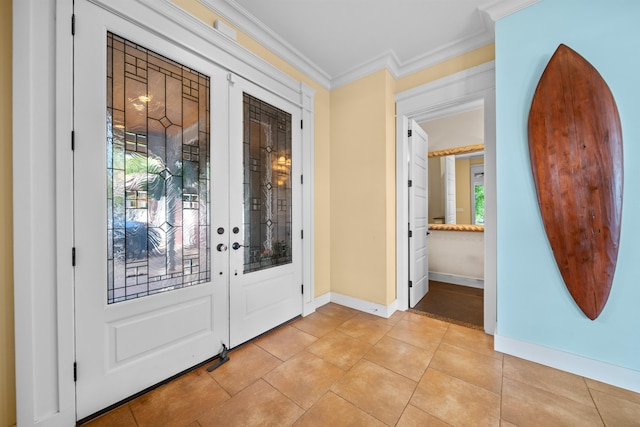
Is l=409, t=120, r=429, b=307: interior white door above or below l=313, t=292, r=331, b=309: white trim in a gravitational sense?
above

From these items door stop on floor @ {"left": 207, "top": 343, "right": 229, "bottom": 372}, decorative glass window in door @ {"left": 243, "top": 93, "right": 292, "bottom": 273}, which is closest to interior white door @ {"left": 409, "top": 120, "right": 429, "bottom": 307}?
decorative glass window in door @ {"left": 243, "top": 93, "right": 292, "bottom": 273}

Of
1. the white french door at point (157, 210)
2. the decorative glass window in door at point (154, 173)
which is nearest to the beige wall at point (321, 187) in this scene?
the white french door at point (157, 210)

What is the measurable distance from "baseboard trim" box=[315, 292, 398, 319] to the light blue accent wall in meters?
1.06

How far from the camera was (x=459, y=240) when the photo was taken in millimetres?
3953

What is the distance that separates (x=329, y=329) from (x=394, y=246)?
1.23 meters

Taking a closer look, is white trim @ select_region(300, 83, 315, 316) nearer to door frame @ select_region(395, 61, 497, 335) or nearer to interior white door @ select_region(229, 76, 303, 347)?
interior white door @ select_region(229, 76, 303, 347)

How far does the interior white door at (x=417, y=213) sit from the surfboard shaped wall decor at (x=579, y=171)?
1221 millimetres

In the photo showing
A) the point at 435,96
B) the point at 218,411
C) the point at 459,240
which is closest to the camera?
the point at 218,411

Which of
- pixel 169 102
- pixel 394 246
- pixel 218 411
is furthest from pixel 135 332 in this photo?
pixel 394 246

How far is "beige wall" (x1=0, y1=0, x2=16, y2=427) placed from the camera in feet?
4.04

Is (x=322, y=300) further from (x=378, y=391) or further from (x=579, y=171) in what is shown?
(x=579, y=171)

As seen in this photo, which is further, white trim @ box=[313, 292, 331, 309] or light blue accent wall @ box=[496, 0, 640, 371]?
white trim @ box=[313, 292, 331, 309]

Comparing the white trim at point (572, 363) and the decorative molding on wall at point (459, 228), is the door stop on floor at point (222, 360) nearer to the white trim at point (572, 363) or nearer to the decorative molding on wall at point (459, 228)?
the white trim at point (572, 363)

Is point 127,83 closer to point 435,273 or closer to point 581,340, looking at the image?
point 581,340
